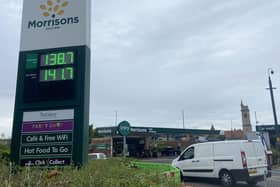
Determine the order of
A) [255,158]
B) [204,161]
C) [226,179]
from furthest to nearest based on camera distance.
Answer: [204,161] → [226,179] → [255,158]

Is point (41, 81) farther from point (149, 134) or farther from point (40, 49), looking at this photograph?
point (149, 134)

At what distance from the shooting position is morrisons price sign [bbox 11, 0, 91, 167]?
6.08 m

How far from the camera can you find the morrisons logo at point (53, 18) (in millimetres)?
7066

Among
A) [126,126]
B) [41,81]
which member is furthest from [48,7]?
[126,126]

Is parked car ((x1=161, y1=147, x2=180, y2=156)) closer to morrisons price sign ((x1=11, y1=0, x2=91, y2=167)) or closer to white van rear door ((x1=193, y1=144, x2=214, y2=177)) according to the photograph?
white van rear door ((x1=193, y1=144, x2=214, y2=177))

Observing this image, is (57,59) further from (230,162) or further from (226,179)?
(226,179)

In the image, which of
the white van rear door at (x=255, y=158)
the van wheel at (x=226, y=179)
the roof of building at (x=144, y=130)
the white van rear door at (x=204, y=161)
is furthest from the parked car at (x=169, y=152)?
the white van rear door at (x=255, y=158)

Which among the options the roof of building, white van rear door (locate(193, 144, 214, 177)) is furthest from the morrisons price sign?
the roof of building

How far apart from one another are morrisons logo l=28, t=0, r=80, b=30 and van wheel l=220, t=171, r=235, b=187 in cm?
860

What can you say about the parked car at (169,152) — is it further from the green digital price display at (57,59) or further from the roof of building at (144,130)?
the green digital price display at (57,59)

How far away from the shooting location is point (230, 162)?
10789 millimetres

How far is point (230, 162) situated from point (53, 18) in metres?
8.84

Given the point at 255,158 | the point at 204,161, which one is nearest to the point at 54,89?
the point at 204,161

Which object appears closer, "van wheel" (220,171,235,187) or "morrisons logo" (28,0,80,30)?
"morrisons logo" (28,0,80,30)
